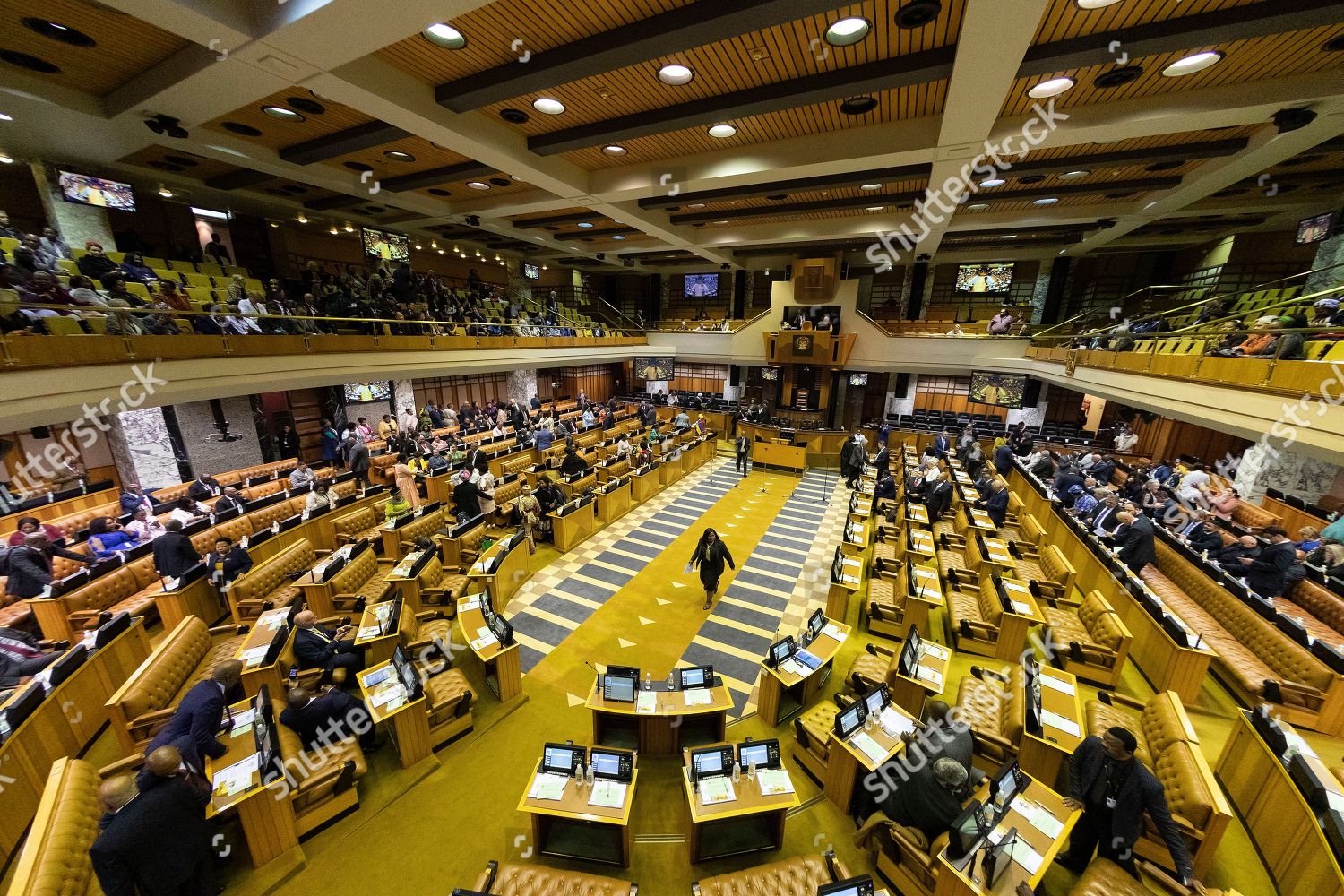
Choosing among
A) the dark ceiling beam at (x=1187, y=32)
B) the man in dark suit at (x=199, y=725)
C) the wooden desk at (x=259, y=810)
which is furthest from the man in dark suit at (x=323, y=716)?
the dark ceiling beam at (x=1187, y=32)

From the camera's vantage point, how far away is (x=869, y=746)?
12.9ft

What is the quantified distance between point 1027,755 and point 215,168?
16922 millimetres

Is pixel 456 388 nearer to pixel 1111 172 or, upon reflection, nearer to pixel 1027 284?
pixel 1111 172

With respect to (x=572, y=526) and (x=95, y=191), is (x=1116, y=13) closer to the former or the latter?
(x=572, y=526)

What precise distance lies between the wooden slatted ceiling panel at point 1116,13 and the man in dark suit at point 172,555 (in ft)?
39.1

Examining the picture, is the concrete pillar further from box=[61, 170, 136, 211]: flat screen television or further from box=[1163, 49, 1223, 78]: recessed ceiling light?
box=[1163, 49, 1223, 78]: recessed ceiling light

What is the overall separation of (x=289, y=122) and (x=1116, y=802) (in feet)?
41.9

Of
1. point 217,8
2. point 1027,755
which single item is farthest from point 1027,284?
point 217,8

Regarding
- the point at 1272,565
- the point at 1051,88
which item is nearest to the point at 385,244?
the point at 1051,88

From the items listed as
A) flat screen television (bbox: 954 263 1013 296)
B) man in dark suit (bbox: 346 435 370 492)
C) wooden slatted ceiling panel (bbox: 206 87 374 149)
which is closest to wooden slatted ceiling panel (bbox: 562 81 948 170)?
wooden slatted ceiling panel (bbox: 206 87 374 149)

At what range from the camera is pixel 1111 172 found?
27.7 ft

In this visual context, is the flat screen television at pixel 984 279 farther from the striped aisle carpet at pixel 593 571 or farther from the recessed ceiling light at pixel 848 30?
the recessed ceiling light at pixel 848 30

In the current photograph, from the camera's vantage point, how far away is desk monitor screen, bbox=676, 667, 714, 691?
4.60 m

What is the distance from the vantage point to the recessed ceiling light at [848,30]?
14.5ft
